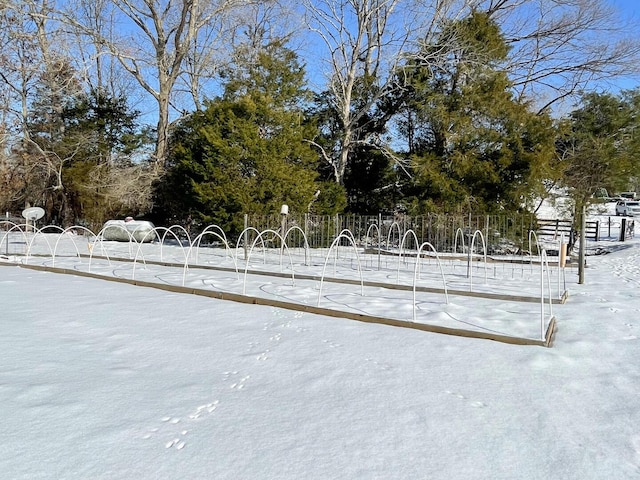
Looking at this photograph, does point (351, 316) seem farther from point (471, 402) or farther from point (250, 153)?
point (250, 153)

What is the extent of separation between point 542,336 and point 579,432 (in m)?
1.74

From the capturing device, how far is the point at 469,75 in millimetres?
16188

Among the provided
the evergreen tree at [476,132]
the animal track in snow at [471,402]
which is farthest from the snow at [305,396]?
the evergreen tree at [476,132]

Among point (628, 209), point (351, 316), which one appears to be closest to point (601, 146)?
point (351, 316)

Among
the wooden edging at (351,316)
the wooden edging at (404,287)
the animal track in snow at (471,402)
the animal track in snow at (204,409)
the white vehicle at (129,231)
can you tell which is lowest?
the animal track in snow at (204,409)

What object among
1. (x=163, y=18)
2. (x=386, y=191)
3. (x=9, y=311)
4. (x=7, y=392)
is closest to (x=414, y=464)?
(x=7, y=392)

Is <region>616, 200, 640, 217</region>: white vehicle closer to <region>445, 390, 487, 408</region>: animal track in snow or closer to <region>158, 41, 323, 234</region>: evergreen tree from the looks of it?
A: <region>158, 41, 323, 234</region>: evergreen tree

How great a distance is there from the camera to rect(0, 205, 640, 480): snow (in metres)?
2.15

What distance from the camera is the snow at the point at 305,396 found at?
2.15 m

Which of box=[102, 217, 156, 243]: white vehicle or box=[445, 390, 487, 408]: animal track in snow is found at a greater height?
box=[102, 217, 156, 243]: white vehicle

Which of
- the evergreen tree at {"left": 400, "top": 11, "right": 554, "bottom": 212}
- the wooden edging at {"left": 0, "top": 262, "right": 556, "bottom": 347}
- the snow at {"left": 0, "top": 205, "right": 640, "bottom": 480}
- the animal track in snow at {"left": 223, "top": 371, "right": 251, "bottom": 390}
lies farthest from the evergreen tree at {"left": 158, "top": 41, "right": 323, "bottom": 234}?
the animal track in snow at {"left": 223, "top": 371, "right": 251, "bottom": 390}

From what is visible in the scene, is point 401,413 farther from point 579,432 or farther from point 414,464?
point 579,432

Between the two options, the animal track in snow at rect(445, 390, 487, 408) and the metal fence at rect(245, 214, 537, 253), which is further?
the metal fence at rect(245, 214, 537, 253)

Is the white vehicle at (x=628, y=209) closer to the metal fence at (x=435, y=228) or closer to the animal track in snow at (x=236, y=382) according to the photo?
the metal fence at (x=435, y=228)
